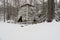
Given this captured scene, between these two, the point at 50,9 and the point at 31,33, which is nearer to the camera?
the point at 31,33

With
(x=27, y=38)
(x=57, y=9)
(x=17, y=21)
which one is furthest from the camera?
(x=57, y=9)

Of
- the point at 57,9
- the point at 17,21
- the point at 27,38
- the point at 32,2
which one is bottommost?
the point at 27,38

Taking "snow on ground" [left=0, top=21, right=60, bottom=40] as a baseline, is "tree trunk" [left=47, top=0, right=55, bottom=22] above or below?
above

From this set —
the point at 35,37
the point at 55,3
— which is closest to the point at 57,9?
the point at 55,3

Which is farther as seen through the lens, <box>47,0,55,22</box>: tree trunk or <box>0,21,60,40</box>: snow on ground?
<box>47,0,55,22</box>: tree trunk

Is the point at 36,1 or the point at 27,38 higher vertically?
the point at 36,1

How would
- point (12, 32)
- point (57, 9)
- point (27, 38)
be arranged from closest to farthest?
point (27, 38) → point (12, 32) → point (57, 9)

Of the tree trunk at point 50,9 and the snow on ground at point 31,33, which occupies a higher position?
the tree trunk at point 50,9

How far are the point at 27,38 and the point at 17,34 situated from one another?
0.21 m

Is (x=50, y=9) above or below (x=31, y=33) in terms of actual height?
above

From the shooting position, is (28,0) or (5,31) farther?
(28,0)

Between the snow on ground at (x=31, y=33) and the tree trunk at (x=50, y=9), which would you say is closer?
the snow on ground at (x=31, y=33)

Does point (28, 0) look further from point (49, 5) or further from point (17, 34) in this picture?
point (17, 34)

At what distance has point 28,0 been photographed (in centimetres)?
A: 296
